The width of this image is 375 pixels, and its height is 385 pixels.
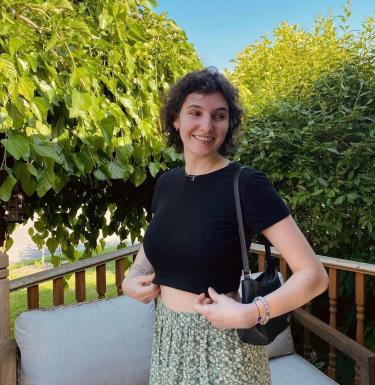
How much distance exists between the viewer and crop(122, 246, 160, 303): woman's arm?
112 centimetres

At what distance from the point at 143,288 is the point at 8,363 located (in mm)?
853

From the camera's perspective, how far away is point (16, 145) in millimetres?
1316

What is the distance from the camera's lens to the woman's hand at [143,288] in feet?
3.65

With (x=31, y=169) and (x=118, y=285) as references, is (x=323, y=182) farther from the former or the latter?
(x=31, y=169)

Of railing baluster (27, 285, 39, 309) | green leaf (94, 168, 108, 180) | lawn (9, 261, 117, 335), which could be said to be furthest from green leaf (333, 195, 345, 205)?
lawn (9, 261, 117, 335)

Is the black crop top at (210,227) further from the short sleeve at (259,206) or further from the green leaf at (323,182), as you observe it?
the green leaf at (323,182)

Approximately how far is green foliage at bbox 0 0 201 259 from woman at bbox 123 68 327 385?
564 millimetres

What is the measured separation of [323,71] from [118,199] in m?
1.56

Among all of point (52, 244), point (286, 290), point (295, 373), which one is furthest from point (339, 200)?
point (52, 244)

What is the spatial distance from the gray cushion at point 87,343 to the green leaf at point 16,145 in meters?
0.74

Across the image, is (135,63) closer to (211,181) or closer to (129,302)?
(129,302)

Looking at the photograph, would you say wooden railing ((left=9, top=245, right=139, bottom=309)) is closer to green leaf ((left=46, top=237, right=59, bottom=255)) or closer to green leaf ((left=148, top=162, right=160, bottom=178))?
green leaf ((left=148, top=162, right=160, bottom=178))

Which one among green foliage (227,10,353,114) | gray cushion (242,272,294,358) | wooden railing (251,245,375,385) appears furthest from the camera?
green foliage (227,10,353,114)

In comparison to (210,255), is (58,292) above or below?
below
